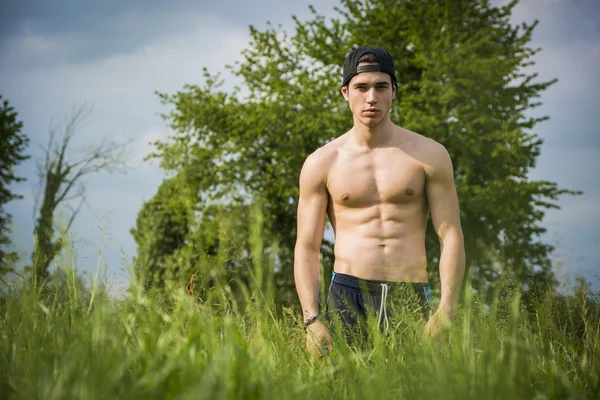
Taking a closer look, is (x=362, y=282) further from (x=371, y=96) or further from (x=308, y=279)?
(x=371, y=96)

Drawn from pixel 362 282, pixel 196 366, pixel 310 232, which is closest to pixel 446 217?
pixel 362 282

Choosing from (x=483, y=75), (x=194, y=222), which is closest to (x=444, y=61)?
(x=483, y=75)

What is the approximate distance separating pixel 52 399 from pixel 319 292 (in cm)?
302

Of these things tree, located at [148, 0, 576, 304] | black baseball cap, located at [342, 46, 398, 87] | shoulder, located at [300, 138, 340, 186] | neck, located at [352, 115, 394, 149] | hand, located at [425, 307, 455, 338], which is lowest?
hand, located at [425, 307, 455, 338]

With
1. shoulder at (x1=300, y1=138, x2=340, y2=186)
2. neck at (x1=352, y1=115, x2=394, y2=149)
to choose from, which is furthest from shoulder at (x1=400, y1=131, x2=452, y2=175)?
shoulder at (x1=300, y1=138, x2=340, y2=186)

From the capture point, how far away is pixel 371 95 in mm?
4137

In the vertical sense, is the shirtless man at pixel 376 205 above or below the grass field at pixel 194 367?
above

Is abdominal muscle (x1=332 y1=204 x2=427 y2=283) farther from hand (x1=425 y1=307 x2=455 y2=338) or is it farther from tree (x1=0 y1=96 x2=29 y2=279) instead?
tree (x1=0 y1=96 x2=29 y2=279)

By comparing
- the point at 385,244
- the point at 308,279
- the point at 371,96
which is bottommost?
the point at 308,279

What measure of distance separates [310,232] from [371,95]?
108cm

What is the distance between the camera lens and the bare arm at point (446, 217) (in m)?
4.00

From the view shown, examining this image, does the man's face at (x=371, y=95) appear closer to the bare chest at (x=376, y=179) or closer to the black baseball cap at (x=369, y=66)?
the black baseball cap at (x=369, y=66)

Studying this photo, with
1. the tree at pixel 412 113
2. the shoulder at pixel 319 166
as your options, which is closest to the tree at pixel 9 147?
the tree at pixel 412 113

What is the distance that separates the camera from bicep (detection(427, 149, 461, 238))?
4.11m
